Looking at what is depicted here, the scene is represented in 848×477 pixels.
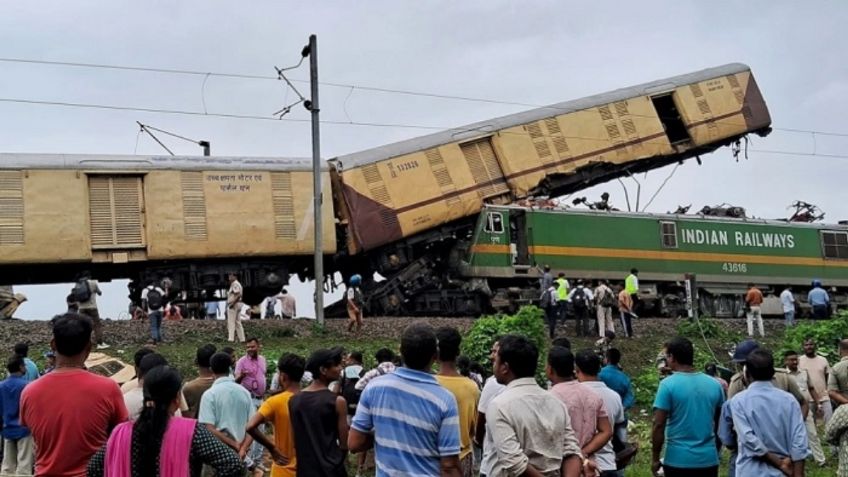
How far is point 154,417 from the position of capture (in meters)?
3.98

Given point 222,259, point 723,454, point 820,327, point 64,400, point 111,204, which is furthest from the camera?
point 222,259

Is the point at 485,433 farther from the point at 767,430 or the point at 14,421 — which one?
the point at 14,421

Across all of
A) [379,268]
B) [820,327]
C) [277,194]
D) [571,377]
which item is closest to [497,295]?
[379,268]

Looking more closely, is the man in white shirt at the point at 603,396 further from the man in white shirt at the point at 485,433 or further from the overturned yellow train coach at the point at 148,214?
the overturned yellow train coach at the point at 148,214

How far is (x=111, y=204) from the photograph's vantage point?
1831 cm

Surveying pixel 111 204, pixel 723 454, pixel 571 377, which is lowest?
pixel 723 454

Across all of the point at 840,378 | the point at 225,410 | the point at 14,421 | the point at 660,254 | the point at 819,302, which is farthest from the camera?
the point at 660,254

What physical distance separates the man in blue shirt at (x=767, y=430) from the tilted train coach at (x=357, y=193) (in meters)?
14.8

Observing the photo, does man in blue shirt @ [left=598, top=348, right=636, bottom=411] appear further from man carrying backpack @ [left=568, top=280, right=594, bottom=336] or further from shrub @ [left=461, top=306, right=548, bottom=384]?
man carrying backpack @ [left=568, top=280, right=594, bottom=336]

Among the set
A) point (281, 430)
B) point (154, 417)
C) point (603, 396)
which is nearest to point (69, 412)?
point (154, 417)

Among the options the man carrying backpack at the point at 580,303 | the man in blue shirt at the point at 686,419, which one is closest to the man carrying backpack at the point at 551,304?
the man carrying backpack at the point at 580,303

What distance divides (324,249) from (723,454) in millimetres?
11044

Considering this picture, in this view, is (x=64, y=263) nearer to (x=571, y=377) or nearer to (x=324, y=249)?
(x=324, y=249)

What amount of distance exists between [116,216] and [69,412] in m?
14.6
